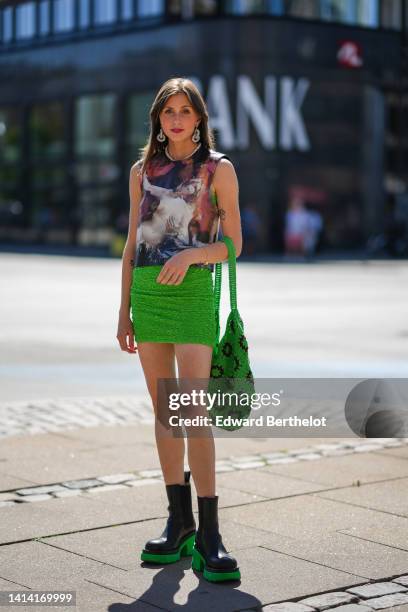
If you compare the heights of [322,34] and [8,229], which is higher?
[322,34]

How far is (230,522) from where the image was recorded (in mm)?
5379

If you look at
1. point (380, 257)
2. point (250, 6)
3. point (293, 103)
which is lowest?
point (380, 257)

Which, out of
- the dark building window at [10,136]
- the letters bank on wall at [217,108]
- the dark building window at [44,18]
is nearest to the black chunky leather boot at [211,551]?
the letters bank on wall at [217,108]

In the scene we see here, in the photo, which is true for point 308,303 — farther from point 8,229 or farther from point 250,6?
point 8,229

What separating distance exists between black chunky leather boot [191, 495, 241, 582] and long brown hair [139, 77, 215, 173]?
1357 millimetres

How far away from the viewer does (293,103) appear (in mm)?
44594

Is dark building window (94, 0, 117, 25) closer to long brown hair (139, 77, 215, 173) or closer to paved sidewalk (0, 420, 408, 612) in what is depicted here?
paved sidewalk (0, 420, 408, 612)

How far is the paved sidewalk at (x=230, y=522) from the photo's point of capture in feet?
14.3

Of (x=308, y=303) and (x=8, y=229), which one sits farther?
(x=8, y=229)

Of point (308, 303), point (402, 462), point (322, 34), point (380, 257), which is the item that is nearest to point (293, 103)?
point (322, 34)

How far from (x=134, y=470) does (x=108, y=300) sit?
1308 cm

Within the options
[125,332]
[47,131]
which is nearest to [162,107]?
[125,332]

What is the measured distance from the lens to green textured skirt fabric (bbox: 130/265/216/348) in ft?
15.0

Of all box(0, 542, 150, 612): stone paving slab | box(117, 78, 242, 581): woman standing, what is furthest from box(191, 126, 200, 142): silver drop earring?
box(0, 542, 150, 612): stone paving slab
